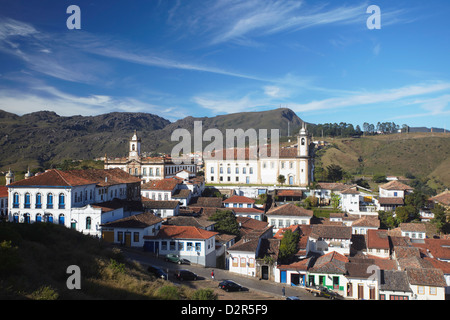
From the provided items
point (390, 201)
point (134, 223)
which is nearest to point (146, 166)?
point (134, 223)

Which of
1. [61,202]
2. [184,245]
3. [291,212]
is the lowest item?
[184,245]

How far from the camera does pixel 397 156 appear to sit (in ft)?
337

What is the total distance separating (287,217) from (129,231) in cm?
1865

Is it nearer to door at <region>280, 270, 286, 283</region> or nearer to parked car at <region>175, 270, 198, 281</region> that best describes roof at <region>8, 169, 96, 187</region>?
parked car at <region>175, 270, 198, 281</region>

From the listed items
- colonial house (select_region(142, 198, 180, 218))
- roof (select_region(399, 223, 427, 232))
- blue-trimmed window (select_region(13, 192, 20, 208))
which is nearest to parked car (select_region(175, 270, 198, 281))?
blue-trimmed window (select_region(13, 192, 20, 208))

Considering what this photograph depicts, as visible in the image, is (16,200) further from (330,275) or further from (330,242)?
(330,242)

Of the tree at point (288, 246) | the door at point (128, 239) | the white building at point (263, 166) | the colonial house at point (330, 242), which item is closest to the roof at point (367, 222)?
the colonial house at point (330, 242)

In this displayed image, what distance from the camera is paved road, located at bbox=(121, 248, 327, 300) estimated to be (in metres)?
22.9

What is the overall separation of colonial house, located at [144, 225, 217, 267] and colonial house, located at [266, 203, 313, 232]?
47.9 ft

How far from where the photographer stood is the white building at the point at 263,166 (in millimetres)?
56188

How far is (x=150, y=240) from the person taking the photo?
2738 centimetres

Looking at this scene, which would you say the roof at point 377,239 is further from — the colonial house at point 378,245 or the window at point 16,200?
the window at point 16,200

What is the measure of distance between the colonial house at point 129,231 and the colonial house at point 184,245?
61 centimetres
